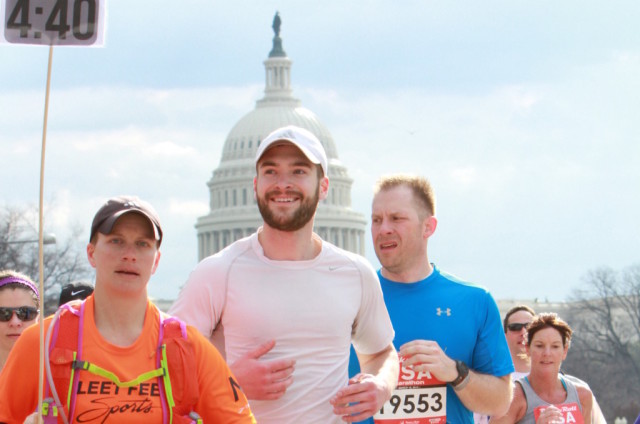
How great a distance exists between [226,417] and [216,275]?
37.3 inches

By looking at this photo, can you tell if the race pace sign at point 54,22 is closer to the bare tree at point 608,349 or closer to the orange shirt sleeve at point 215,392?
the orange shirt sleeve at point 215,392

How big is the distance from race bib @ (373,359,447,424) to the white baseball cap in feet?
4.89

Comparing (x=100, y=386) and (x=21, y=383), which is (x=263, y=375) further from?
(x=21, y=383)

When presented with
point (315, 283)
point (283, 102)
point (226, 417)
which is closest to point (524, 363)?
point (315, 283)

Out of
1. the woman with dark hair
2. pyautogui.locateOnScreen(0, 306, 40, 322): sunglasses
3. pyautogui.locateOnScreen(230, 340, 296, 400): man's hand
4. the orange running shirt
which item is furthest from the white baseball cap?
the woman with dark hair

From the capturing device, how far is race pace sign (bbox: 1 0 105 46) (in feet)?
17.1

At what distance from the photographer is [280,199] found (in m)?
5.82

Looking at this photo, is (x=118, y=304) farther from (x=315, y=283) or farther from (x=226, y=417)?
(x=315, y=283)

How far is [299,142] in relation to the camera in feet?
19.0

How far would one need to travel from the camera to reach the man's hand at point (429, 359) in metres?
6.43

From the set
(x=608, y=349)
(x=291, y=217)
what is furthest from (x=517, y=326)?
A: (x=608, y=349)

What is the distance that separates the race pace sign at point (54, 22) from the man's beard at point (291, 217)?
100cm

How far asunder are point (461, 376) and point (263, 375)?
4.73 feet

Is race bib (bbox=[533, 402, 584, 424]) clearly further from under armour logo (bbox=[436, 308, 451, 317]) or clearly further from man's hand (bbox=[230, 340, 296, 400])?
man's hand (bbox=[230, 340, 296, 400])
